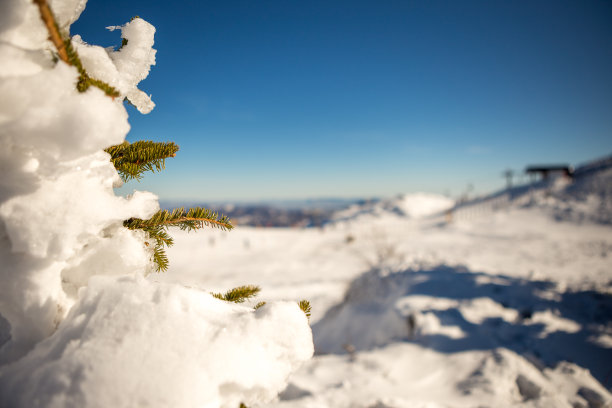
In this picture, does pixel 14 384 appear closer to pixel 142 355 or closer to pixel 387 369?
pixel 142 355

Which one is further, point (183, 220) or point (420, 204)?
point (420, 204)

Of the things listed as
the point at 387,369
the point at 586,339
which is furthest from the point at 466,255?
the point at 387,369

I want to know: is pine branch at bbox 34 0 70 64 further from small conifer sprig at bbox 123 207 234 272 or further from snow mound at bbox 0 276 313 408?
snow mound at bbox 0 276 313 408

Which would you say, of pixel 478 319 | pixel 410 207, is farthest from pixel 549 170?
pixel 478 319

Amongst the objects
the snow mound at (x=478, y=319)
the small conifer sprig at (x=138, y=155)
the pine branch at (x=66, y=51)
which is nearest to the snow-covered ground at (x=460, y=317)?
the snow mound at (x=478, y=319)

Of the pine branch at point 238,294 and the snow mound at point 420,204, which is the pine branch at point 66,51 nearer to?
the pine branch at point 238,294

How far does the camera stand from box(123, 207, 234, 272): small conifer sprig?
1317mm

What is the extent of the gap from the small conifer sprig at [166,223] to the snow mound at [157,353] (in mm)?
293

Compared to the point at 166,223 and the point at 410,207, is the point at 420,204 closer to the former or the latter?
the point at 410,207

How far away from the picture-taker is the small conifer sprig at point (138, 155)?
1.29m

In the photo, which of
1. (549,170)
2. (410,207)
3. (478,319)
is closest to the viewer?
(478,319)

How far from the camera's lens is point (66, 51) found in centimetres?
91

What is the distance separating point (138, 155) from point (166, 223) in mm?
368

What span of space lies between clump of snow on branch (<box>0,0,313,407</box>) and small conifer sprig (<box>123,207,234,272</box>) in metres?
0.16
